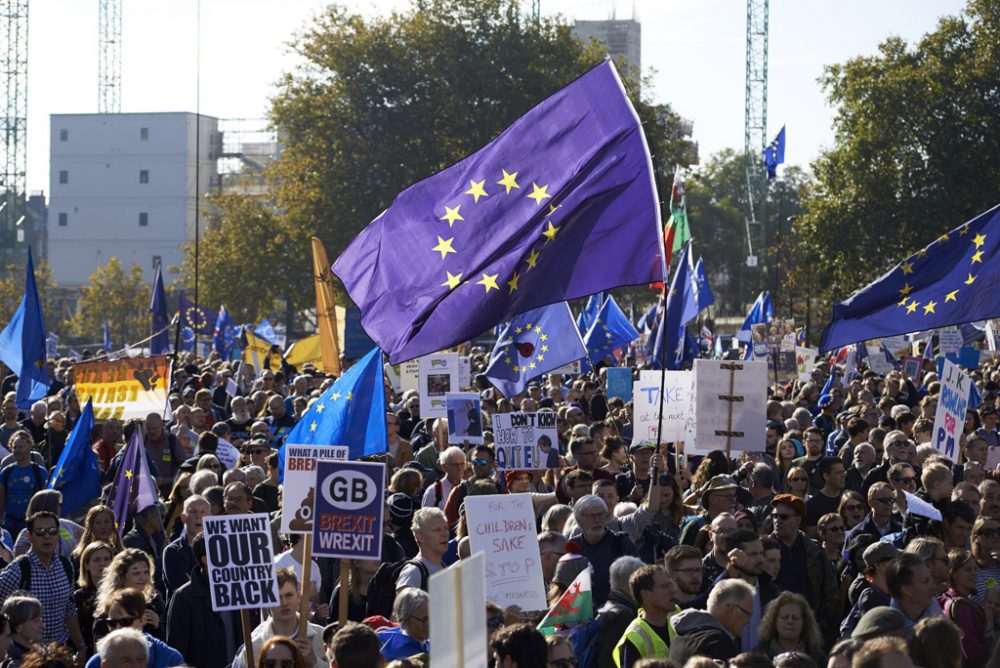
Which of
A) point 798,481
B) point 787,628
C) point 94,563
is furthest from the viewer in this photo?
point 798,481

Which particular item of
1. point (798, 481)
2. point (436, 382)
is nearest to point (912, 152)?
point (436, 382)

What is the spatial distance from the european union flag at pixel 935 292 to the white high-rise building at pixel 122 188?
321 feet

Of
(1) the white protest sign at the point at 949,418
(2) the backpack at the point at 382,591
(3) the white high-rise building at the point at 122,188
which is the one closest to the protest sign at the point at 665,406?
(1) the white protest sign at the point at 949,418

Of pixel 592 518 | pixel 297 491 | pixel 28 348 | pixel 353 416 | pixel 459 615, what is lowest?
pixel 592 518

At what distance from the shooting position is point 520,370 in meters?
18.4

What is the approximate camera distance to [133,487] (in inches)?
470

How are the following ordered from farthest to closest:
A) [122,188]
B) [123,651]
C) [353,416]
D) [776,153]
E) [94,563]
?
1. [122,188]
2. [776,153]
3. [353,416]
4. [94,563]
5. [123,651]

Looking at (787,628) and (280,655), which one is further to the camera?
(787,628)

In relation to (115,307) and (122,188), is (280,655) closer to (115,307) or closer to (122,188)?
(115,307)

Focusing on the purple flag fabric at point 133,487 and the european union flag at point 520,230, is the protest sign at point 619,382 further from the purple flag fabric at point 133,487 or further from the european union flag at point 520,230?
the european union flag at point 520,230

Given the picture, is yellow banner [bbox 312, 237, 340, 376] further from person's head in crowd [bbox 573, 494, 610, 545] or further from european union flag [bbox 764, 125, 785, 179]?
european union flag [bbox 764, 125, 785, 179]

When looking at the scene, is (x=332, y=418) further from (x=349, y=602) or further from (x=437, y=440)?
(x=437, y=440)

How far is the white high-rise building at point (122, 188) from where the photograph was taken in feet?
359

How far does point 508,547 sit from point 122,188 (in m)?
106
